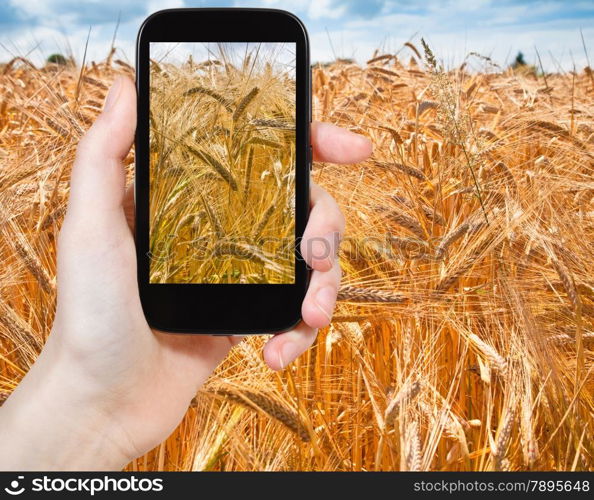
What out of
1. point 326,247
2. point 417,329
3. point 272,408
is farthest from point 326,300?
point 417,329

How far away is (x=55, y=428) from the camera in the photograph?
1068mm

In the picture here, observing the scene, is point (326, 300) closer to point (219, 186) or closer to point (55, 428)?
point (219, 186)

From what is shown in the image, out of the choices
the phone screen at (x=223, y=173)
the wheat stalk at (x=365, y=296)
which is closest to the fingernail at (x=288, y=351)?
the phone screen at (x=223, y=173)

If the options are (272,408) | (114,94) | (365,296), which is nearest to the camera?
(114,94)

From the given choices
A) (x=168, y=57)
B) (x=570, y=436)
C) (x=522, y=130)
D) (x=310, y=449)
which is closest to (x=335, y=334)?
(x=310, y=449)

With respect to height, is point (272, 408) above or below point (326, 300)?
below

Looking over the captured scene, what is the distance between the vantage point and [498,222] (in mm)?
1445

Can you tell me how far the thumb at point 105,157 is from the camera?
3.46 feet

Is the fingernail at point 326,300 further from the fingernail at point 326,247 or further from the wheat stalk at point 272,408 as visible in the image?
the wheat stalk at point 272,408

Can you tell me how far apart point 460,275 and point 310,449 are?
482mm

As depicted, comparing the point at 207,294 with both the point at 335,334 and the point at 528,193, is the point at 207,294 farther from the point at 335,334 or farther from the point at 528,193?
the point at 528,193

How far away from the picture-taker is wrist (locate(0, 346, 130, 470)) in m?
1.04

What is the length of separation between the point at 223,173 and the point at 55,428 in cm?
50

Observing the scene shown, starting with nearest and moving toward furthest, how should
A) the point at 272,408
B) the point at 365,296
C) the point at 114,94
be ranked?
1. the point at 114,94
2. the point at 272,408
3. the point at 365,296
